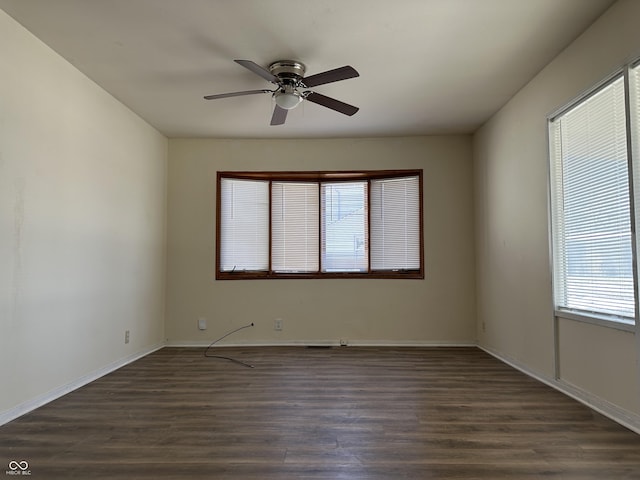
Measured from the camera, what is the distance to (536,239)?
359cm

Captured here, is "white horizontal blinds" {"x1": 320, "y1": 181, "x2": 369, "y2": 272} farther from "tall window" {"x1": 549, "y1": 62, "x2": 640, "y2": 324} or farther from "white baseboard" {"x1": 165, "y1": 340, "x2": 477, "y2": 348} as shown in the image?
"tall window" {"x1": 549, "y1": 62, "x2": 640, "y2": 324}

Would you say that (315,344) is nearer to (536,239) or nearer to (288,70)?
(536,239)

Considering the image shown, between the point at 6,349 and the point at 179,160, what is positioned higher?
the point at 179,160

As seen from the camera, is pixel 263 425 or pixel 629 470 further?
pixel 263 425

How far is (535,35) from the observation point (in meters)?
2.91

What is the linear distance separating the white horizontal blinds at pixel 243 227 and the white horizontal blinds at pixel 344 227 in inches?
30.3

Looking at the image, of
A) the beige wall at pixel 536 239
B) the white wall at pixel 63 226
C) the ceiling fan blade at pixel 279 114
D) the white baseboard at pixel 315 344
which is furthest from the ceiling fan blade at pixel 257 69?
the white baseboard at pixel 315 344

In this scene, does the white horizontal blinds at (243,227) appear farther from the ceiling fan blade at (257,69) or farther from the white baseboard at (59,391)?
the ceiling fan blade at (257,69)

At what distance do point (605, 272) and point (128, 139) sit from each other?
14.4ft

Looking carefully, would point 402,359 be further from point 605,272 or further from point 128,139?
point 128,139

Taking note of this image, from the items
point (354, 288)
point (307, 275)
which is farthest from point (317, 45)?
point (354, 288)

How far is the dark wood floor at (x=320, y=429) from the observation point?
203cm

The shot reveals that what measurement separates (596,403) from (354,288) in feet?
9.29

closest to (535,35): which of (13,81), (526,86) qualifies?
(526,86)
